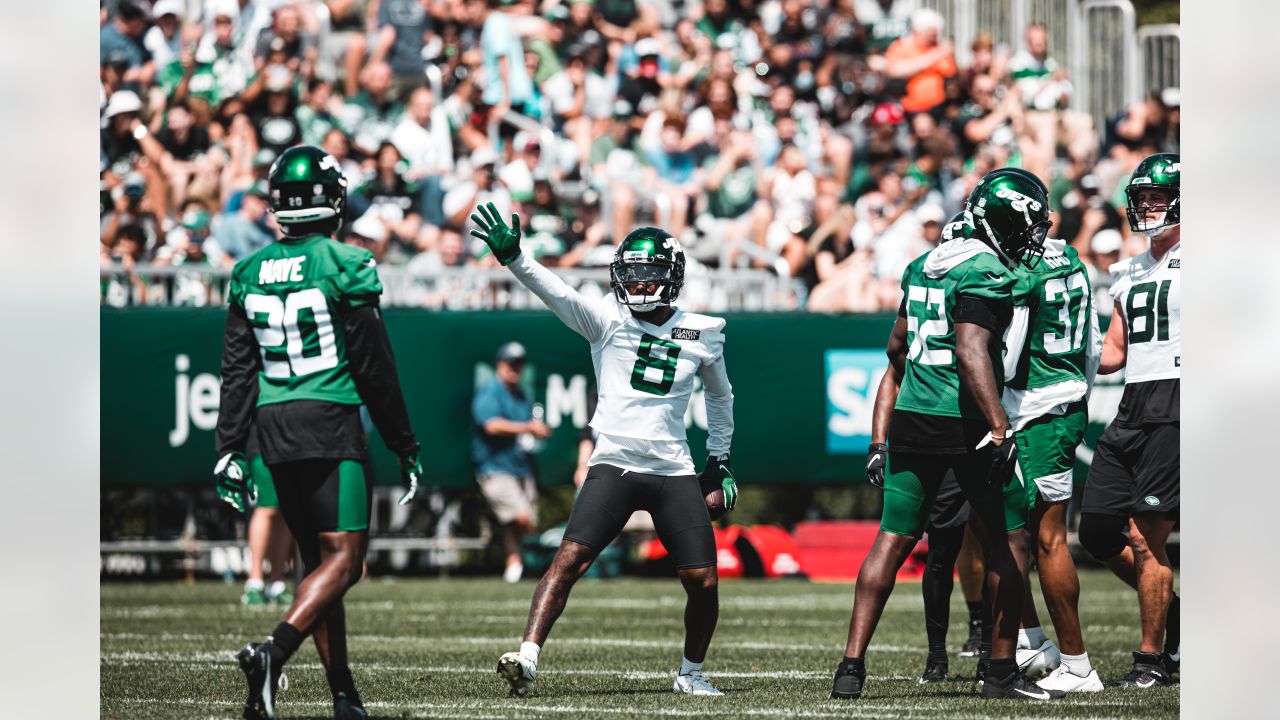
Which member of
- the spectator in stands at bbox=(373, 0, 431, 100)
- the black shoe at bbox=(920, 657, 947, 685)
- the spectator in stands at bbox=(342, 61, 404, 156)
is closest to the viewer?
the black shoe at bbox=(920, 657, 947, 685)

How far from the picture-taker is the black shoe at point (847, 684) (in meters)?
7.10

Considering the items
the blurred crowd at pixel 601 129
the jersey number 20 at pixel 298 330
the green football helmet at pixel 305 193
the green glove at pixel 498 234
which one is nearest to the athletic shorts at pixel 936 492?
the green glove at pixel 498 234

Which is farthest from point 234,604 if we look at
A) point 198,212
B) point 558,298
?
point 558,298

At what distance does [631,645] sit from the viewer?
10.0 metres

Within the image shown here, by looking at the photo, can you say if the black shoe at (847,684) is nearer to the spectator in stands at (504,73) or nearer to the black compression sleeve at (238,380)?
the black compression sleeve at (238,380)

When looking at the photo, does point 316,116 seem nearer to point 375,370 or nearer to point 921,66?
point 921,66

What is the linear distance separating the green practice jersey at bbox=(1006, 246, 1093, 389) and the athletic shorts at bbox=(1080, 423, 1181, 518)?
0.49 m

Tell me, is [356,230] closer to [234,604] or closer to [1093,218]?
[234,604]

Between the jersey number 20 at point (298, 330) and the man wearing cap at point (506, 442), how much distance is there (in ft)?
29.7

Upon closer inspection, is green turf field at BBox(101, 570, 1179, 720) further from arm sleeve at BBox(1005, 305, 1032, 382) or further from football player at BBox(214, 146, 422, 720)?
arm sleeve at BBox(1005, 305, 1032, 382)

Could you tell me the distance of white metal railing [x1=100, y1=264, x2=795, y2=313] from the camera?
15430 millimetres

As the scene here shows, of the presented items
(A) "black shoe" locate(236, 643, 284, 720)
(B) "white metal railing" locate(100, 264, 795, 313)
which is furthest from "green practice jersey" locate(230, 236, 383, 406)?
(B) "white metal railing" locate(100, 264, 795, 313)

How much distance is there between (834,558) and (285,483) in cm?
1001
